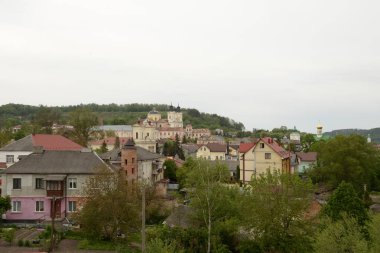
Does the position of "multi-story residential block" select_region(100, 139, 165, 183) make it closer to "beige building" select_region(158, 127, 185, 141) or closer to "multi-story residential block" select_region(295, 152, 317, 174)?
"multi-story residential block" select_region(295, 152, 317, 174)

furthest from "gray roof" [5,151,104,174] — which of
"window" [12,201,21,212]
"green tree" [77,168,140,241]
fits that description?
"green tree" [77,168,140,241]

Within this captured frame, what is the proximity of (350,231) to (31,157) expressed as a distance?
25.6 m

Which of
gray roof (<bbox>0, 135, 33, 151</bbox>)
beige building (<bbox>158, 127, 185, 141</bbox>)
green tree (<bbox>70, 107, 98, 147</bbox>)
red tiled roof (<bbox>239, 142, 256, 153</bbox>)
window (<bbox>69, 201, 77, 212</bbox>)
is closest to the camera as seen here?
window (<bbox>69, 201, 77, 212</bbox>)

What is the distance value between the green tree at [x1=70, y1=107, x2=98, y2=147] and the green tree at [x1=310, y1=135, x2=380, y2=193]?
32.6 metres

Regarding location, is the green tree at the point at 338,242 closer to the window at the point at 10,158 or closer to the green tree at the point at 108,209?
the green tree at the point at 108,209

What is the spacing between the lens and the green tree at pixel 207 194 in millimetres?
29281

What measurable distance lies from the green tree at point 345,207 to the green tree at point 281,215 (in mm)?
3306

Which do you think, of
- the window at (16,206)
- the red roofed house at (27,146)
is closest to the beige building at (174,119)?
the red roofed house at (27,146)

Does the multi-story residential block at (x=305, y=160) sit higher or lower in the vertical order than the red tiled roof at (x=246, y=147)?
lower

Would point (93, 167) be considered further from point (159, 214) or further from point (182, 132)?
point (182, 132)

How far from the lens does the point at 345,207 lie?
29.1 metres

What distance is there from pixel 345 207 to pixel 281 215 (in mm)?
5334

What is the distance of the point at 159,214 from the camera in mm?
36031

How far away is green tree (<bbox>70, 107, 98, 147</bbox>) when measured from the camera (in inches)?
2662
